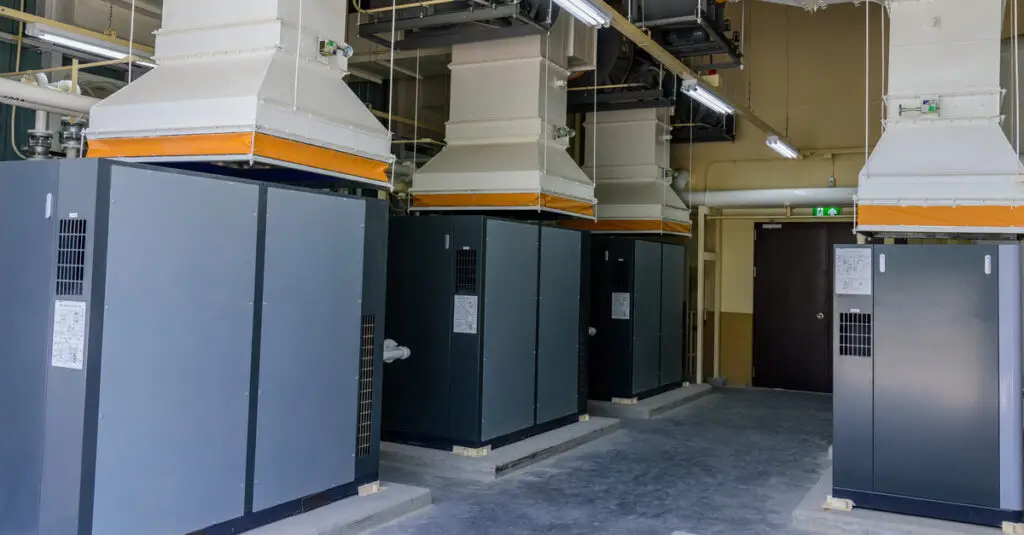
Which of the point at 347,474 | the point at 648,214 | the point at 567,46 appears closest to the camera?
the point at 347,474

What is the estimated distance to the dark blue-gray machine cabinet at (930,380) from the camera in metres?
4.84

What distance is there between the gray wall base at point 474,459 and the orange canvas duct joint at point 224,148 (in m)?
2.58

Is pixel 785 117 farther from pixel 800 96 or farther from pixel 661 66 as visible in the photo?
pixel 661 66

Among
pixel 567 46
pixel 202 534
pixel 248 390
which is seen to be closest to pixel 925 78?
pixel 567 46

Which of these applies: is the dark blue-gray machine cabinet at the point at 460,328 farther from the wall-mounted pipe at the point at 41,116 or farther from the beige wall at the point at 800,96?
the beige wall at the point at 800,96

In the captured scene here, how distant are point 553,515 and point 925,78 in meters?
3.84

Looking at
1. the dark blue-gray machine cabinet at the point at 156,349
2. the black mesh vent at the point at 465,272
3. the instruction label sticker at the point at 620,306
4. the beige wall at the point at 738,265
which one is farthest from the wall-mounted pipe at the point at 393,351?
the beige wall at the point at 738,265

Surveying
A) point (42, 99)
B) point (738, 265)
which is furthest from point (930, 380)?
point (738, 265)

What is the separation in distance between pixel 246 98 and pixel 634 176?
680 cm

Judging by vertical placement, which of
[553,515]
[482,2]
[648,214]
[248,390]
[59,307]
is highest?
[482,2]

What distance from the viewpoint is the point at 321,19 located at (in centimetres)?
480

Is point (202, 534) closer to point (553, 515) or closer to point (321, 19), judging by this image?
point (553, 515)

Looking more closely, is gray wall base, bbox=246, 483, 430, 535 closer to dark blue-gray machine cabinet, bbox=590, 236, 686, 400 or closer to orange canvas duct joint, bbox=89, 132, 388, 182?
orange canvas duct joint, bbox=89, 132, 388, 182

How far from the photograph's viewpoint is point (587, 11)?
205 inches
